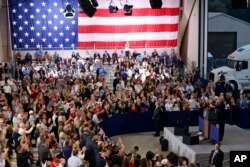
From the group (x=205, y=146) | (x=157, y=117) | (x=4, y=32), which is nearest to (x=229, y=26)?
(x=4, y=32)

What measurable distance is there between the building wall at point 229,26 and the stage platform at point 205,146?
2121 centimetres

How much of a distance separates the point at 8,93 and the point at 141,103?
532 cm

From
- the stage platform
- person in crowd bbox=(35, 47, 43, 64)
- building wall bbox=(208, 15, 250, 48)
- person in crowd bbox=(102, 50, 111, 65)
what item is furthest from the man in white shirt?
building wall bbox=(208, 15, 250, 48)

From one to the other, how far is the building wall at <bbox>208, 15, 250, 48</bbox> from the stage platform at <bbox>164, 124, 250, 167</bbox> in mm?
21215

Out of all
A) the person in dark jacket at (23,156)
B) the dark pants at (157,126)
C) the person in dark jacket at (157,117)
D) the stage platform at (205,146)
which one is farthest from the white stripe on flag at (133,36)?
the person in dark jacket at (23,156)

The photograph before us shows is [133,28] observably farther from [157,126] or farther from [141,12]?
[157,126]

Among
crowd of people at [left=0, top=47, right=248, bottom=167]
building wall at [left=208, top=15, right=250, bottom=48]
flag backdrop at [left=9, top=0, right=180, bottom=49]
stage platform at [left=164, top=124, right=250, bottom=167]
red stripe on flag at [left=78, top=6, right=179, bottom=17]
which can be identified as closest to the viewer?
crowd of people at [left=0, top=47, right=248, bottom=167]

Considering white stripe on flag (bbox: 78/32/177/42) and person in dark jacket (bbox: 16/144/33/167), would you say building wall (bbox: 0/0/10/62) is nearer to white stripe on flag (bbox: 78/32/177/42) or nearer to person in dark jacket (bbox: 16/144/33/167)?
white stripe on flag (bbox: 78/32/177/42)

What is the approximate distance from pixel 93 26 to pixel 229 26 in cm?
A: 1355

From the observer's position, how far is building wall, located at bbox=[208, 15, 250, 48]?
41094 millimetres

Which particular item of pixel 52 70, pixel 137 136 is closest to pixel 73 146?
pixel 137 136

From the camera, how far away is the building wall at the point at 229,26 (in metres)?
41.1

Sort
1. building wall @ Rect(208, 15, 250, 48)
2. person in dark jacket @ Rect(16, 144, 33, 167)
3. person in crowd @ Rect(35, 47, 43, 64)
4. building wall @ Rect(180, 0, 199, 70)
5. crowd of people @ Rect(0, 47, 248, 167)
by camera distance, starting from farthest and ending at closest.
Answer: building wall @ Rect(208, 15, 250, 48)
building wall @ Rect(180, 0, 199, 70)
person in crowd @ Rect(35, 47, 43, 64)
crowd of people @ Rect(0, 47, 248, 167)
person in dark jacket @ Rect(16, 144, 33, 167)

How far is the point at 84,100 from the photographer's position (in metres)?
23.0
